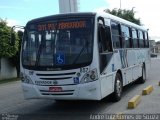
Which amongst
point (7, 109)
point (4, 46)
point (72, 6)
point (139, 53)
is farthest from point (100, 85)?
point (72, 6)

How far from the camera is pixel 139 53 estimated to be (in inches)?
672

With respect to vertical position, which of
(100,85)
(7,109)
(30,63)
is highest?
(30,63)

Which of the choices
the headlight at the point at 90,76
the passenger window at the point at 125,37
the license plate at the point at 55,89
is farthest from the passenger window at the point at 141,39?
the license plate at the point at 55,89

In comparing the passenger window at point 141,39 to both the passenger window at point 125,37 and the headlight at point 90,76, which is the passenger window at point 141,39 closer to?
the passenger window at point 125,37

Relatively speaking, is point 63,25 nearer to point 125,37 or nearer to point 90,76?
point 90,76

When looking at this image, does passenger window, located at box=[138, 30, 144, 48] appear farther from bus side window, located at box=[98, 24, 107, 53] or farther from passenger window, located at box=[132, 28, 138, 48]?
bus side window, located at box=[98, 24, 107, 53]

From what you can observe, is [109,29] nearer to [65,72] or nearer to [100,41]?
[100,41]

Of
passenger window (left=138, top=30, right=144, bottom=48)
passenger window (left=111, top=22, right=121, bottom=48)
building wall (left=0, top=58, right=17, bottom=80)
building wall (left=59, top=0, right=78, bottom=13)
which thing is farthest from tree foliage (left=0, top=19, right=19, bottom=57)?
building wall (left=59, top=0, right=78, bottom=13)

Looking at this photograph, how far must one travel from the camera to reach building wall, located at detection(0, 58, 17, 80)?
30122 mm

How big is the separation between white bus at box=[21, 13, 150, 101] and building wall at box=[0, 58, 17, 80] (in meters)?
19.7

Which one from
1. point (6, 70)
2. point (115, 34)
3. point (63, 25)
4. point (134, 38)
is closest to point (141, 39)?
point (134, 38)

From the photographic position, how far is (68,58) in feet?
33.2

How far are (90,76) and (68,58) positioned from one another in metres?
0.77

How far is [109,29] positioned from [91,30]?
1416mm
